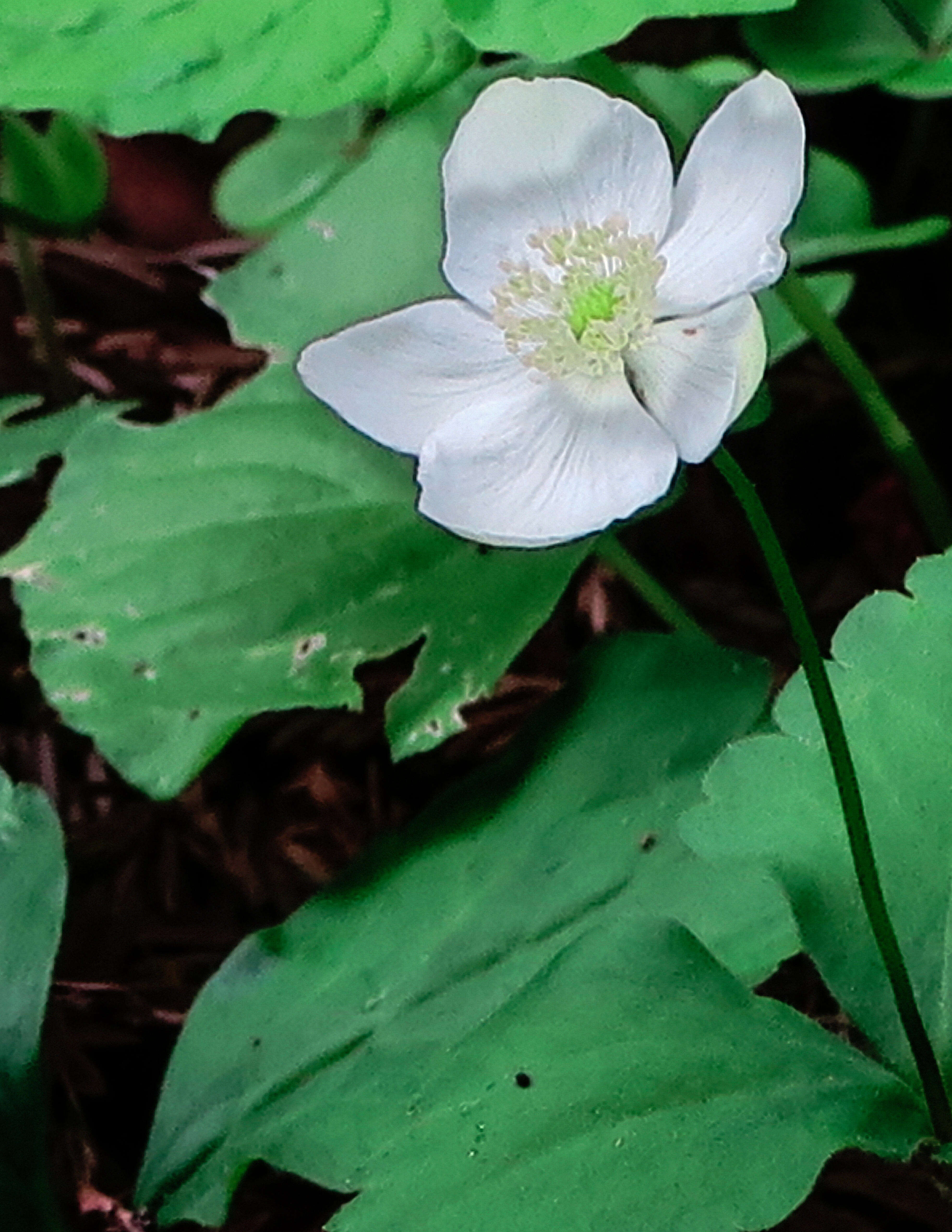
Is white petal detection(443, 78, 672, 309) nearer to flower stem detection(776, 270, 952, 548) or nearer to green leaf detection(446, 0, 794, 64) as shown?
green leaf detection(446, 0, 794, 64)

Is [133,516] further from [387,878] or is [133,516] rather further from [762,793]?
[762,793]

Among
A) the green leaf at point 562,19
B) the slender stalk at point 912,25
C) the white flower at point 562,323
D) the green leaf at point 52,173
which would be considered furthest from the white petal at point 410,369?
the green leaf at point 52,173

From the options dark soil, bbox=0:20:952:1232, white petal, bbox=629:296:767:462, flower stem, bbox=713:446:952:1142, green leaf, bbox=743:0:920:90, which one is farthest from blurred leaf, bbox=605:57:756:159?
flower stem, bbox=713:446:952:1142

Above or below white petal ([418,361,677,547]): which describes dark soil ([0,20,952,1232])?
below

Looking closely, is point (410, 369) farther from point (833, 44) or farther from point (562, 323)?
point (833, 44)

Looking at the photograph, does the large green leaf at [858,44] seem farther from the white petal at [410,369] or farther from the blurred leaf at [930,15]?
the white petal at [410,369]

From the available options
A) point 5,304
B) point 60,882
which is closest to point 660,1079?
point 60,882

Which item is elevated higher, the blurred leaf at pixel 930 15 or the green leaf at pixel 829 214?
the blurred leaf at pixel 930 15
